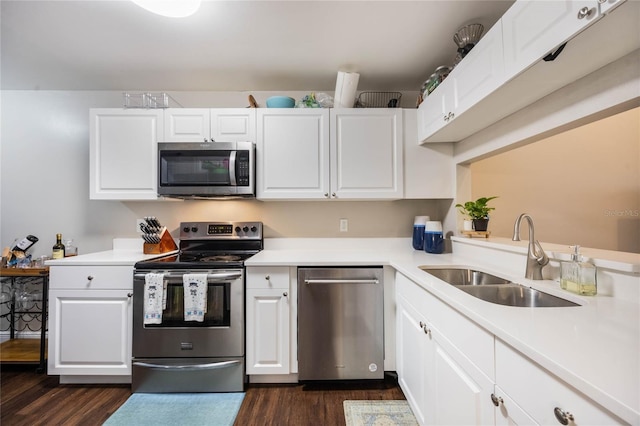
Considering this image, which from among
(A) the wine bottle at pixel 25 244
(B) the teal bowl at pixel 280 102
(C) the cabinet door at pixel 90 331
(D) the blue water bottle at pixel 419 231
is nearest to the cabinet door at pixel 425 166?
(D) the blue water bottle at pixel 419 231

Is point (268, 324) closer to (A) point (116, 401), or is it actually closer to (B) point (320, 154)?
(A) point (116, 401)

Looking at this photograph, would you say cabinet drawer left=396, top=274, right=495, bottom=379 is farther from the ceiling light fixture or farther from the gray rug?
the ceiling light fixture

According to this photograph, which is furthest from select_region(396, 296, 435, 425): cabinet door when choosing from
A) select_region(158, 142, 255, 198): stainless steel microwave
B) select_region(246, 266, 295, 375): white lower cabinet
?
select_region(158, 142, 255, 198): stainless steel microwave

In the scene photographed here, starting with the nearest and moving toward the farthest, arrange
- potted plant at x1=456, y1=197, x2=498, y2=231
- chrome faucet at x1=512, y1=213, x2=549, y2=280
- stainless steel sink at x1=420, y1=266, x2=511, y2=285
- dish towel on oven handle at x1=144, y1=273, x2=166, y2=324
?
chrome faucet at x1=512, y1=213, x2=549, y2=280 < stainless steel sink at x1=420, y1=266, x2=511, y2=285 < dish towel on oven handle at x1=144, y1=273, x2=166, y2=324 < potted plant at x1=456, y1=197, x2=498, y2=231

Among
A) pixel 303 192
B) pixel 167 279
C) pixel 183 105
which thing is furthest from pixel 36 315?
pixel 303 192

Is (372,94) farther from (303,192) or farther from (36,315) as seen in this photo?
(36,315)

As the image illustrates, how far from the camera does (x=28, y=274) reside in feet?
6.75

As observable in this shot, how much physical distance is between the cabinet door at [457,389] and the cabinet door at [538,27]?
1.13 meters

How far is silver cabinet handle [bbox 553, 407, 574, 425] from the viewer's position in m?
0.58

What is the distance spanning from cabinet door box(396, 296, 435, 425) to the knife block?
190cm

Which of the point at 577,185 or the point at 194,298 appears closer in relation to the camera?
the point at 194,298

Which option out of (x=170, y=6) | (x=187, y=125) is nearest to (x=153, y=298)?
(x=187, y=125)

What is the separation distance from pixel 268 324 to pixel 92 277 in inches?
48.5

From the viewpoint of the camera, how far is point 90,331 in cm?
183
